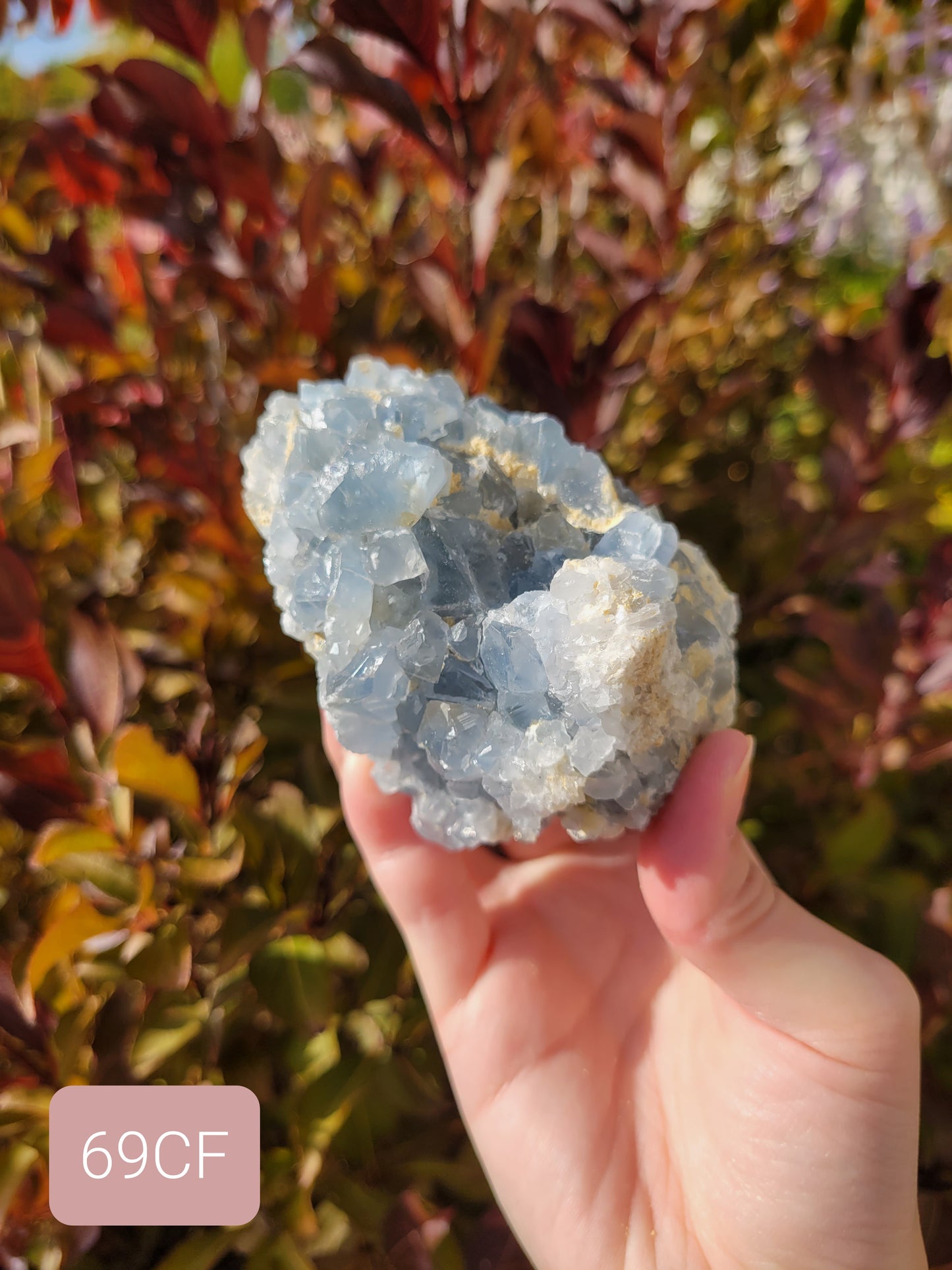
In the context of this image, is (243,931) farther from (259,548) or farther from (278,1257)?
(259,548)

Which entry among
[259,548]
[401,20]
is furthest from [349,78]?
[259,548]

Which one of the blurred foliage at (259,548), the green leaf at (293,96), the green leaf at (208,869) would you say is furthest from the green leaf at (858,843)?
the green leaf at (293,96)

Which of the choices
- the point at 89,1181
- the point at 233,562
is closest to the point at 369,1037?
the point at 89,1181

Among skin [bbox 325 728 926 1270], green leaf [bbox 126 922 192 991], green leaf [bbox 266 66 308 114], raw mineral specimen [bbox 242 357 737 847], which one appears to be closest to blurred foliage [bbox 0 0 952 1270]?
green leaf [bbox 126 922 192 991]

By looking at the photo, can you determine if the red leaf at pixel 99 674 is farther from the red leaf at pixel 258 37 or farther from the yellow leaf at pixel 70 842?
the red leaf at pixel 258 37

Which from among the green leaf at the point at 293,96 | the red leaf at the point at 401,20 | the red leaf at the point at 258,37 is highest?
the green leaf at the point at 293,96
